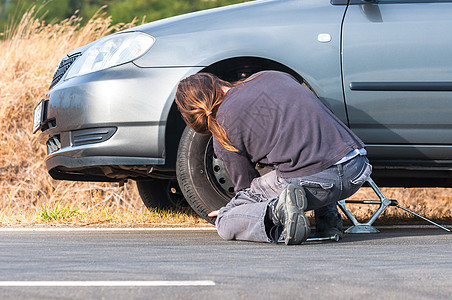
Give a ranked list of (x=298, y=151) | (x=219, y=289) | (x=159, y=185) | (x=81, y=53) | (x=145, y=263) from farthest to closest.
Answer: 1. (x=159, y=185)
2. (x=81, y=53)
3. (x=298, y=151)
4. (x=145, y=263)
5. (x=219, y=289)

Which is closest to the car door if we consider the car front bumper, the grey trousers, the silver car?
the silver car

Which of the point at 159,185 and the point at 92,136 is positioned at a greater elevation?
the point at 92,136

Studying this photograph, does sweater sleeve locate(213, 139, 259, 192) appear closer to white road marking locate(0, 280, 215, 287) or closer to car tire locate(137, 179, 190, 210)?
white road marking locate(0, 280, 215, 287)

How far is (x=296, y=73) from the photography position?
4.55 metres

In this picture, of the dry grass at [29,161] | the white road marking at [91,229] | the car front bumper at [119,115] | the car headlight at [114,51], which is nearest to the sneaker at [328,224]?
the white road marking at [91,229]

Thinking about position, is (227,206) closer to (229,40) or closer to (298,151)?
(298,151)

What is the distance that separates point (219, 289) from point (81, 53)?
2705 millimetres

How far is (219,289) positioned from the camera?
2480 mm

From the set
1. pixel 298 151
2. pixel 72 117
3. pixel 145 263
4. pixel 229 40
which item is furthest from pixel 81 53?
pixel 145 263

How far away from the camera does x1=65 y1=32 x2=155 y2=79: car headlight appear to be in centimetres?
450

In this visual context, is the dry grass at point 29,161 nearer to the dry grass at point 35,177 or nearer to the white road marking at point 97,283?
the dry grass at point 35,177

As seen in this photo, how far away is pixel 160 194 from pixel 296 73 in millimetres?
1765

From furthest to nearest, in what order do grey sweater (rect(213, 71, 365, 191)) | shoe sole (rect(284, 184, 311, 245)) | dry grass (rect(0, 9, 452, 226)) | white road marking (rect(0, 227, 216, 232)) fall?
dry grass (rect(0, 9, 452, 226)) < white road marking (rect(0, 227, 216, 232)) < grey sweater (rect(213, 71, 365, 191)) < shoe sole (rect(284, 184, 311, 245))

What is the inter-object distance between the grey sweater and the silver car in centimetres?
48
